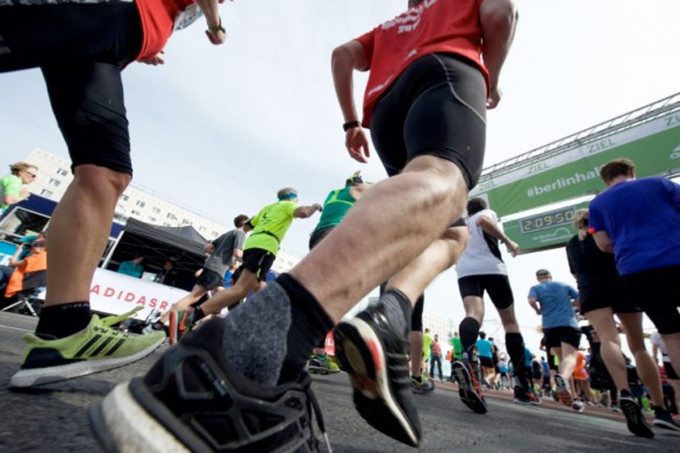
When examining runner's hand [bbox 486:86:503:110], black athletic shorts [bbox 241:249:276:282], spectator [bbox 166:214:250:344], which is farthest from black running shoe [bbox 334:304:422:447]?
spectator [bbox 166:214:250:344]

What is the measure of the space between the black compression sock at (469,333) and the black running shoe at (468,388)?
474mm

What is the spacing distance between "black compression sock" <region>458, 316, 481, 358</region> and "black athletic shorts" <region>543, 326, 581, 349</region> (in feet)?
7.54

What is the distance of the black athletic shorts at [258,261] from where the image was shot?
12.8ft

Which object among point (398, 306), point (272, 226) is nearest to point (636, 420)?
point (398, 306)

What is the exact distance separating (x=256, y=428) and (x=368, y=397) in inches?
11.1

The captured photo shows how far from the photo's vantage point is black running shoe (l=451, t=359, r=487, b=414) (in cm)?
206

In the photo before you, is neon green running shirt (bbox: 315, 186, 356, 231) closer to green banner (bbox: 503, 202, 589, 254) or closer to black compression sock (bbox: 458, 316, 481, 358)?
black compression sock (bbox: 458, 316, 481, 358)

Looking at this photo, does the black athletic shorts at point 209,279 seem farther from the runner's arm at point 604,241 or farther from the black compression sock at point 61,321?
the runner's arm at point 604,241

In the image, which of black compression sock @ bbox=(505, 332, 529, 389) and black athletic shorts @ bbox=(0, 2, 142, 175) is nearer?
black athletic shorts @ bbox=(0, 2, 142, 175)

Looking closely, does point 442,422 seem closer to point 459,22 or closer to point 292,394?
point 292,394

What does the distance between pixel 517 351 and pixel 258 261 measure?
263 cm

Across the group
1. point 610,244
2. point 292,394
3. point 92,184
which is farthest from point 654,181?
point 92,184

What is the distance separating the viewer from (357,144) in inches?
58.9

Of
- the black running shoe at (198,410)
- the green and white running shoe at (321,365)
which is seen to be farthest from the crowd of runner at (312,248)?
the green and white running shoe at (321,365)
